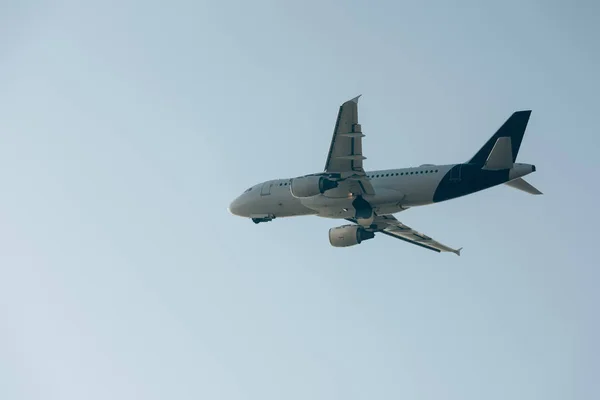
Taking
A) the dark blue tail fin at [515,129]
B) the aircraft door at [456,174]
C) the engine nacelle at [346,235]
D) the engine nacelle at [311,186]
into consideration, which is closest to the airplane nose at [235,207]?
the engine nacelle at [346,235]

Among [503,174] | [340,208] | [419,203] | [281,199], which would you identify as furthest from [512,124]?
[281,199]

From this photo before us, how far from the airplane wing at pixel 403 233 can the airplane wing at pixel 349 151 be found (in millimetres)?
6355

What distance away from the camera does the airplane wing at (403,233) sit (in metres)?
58.4

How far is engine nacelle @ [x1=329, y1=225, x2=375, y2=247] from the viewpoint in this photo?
188ft

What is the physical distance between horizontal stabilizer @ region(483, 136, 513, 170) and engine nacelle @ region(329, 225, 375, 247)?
33.9ft

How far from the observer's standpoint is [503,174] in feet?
164

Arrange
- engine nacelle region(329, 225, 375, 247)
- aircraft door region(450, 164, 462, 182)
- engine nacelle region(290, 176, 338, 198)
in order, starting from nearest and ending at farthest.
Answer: aircraft door region(450, 164, 462, 182) < engine nacelle region(290, 176, 338, 198) < engine nacelle region(329, 225, 375, 247)

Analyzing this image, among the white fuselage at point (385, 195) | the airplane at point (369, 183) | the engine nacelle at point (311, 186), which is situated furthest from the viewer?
the white fuselage at point (385, 195)

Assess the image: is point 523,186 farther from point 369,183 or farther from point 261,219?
point 261,219

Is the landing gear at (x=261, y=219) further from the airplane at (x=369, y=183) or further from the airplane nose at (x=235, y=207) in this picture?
the airplane nose at (x=235, y=207)

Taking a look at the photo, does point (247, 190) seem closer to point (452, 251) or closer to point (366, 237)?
point (366, 237)

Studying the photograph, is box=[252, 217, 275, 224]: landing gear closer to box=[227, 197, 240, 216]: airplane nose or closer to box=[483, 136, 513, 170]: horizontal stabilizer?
box=[227, 197, 240, 216]: airplane nose

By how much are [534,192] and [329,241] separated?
41.1ft

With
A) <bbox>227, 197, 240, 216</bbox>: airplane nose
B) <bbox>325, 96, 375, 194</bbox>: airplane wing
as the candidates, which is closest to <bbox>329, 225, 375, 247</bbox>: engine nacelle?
<bbox>325, 96, 375, 194</bbox>: airplane wing
